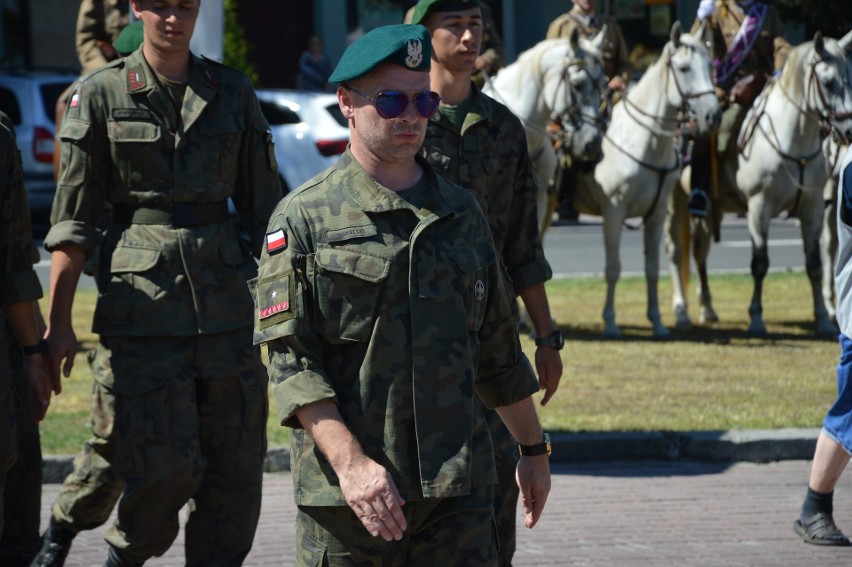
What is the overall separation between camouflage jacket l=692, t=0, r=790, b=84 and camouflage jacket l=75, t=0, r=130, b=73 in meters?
6.15

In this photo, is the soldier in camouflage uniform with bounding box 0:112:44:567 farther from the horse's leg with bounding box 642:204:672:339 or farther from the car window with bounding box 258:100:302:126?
the car window with bounding box 258:100:302:126

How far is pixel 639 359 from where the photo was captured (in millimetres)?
12039

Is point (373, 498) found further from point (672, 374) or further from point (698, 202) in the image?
point (698, 202)

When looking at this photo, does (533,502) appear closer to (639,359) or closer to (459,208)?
(459,208)

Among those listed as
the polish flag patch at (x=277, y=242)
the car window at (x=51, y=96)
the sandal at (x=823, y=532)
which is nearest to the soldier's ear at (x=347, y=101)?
the polish flag patch at (x=277, y=242)

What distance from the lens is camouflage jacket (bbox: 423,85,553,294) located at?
216 inches

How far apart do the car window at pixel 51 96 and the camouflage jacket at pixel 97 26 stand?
9888 millimetres

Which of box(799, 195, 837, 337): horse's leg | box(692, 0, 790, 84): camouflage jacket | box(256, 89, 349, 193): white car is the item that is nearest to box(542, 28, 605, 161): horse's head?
box(799, 195, 837, 337): horse's leg

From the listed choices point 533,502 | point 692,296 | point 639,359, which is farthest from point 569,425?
point 692,296

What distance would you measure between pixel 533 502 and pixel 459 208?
0.78 meters

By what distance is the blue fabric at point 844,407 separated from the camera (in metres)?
6.39

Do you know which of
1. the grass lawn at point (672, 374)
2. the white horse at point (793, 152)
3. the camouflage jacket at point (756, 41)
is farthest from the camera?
the camouflage jacket at point (756, 41)

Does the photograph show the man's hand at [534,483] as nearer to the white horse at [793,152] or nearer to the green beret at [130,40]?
the green beret at [130,40]

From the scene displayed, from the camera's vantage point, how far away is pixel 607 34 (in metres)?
15.5
